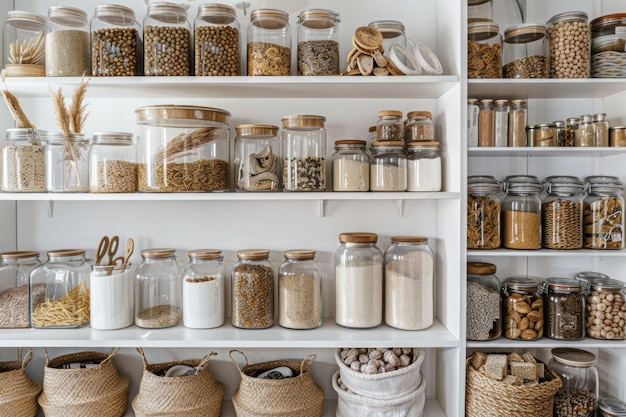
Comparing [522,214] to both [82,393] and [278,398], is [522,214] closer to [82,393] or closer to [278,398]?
[278,398]

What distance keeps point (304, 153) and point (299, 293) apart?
49cm

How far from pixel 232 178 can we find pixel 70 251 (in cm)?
64

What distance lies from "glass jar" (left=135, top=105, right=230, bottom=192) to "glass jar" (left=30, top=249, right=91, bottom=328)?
1.32ft

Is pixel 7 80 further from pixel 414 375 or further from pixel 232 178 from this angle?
pixel 414 375

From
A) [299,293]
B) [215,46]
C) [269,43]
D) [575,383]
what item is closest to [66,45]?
[215,46]

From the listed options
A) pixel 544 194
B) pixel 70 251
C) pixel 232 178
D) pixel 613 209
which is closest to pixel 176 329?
pixel 70 251

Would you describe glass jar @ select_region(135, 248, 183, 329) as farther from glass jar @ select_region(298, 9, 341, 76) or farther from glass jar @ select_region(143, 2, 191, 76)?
glass jar @ select_region(298, 9, 341, 76)

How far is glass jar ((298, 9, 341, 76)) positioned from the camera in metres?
1.56

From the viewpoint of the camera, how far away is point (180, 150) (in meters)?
1.53

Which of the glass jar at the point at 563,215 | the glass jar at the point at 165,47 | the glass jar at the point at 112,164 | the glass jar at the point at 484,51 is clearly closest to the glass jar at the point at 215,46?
the glass jar at the point at 165,47

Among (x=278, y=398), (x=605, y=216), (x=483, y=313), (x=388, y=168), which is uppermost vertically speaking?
(x=388, y=168)

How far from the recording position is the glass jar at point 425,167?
159 cm

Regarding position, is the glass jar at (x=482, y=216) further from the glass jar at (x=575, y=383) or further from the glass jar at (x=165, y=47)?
the glass jar at (x=165, y=47)

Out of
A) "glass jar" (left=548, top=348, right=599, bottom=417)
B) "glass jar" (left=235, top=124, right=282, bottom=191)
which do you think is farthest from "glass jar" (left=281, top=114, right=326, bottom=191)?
"glass jar" (left=548, top=348, right=599, bottom=417)
